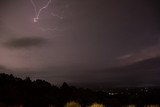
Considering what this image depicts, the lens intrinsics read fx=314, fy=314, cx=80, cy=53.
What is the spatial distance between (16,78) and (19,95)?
16.9m

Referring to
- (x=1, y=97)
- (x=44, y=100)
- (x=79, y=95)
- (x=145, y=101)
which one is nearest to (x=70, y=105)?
(x=44, y=100)

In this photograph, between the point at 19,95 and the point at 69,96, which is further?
the point at 69,96

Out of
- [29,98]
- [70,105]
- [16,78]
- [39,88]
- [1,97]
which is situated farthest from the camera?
[16,78]

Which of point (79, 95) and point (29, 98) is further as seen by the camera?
point (79, 95)

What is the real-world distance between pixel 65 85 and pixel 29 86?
4980 millimetres

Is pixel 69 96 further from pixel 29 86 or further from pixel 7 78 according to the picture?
pixel 7 78

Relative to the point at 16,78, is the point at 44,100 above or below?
below

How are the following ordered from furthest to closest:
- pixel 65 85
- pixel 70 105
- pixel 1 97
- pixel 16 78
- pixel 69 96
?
pixel 16 78 → pixel 65 85 → pixel 69 96 → pixel 1 97 → pixel 70 105

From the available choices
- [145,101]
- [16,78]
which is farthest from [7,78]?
[145,101]

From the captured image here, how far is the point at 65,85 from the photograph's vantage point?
40.0 m

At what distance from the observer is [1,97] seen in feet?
81.8

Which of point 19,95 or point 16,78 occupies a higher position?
point 16,78

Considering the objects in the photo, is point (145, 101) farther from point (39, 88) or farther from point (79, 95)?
point (39, 88)

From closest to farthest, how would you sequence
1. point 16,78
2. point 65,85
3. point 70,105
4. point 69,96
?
point 70,105 < point 69,96 < point 65,85 < point 16,78
